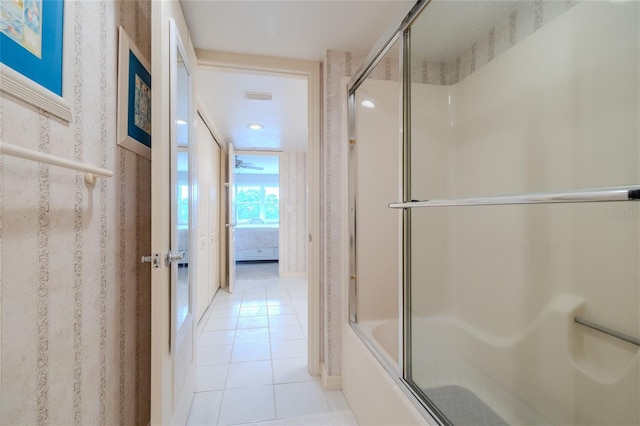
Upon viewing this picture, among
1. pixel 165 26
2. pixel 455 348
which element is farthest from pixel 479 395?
pixel 165 26

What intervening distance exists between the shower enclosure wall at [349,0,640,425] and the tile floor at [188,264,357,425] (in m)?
0.59

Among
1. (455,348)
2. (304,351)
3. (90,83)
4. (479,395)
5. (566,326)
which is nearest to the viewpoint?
(90,83)

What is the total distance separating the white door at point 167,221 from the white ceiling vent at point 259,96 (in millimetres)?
1051

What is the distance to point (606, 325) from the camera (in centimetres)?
106

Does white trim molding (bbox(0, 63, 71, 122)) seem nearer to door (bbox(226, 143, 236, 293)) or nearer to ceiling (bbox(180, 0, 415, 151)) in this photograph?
ceiling (bbox(180, 0, 415, 151))

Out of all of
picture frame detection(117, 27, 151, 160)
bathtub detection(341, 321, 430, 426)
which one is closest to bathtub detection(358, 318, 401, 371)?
bathtub detection(341, 321, 430, 426)

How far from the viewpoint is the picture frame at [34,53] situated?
0.55 metres

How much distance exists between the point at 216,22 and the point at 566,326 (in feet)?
7.81

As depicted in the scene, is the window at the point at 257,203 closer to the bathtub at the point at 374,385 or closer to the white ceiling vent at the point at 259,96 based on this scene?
the white ceiling vent at the point at 259,96

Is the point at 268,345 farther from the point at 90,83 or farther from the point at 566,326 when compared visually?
the point at 90,83

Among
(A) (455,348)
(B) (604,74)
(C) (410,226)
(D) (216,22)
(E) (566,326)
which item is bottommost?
(A) (455,348)

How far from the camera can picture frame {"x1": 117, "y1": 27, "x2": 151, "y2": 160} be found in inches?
40.5

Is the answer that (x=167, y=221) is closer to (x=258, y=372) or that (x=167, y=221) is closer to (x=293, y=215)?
(x=258, y=372)

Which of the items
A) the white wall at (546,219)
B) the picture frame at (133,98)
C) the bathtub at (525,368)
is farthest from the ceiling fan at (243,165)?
the bathtub at (525,368)
